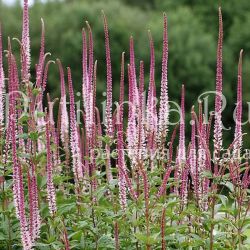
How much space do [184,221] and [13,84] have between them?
299 cm

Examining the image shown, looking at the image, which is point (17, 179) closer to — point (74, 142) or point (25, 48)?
point (74, 142)

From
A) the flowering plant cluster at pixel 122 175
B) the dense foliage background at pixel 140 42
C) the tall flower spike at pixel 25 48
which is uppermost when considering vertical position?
the dense foliage background at pixel 140 42

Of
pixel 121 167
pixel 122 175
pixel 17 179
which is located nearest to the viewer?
pixel 17 179

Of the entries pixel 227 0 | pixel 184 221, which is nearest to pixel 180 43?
pixel 227 0

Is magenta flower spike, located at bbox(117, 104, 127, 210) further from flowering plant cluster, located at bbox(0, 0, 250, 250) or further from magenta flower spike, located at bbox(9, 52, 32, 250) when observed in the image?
magenta flower spike, located at bbox(9, 52, 32, 250)

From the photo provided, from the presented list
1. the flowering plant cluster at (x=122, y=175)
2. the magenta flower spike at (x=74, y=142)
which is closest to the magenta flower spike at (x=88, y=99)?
the flowering plant cluster at (x=122, y=175)

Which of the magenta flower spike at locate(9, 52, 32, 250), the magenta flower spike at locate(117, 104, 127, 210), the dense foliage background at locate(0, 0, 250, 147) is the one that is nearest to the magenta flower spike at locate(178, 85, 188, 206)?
the magenta flower spike at locate(117, 104, 127, 210)

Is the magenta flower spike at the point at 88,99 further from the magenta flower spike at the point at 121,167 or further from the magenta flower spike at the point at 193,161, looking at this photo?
the magenta flower spike at the point at 193,161

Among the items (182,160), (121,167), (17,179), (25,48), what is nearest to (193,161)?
(182,160)

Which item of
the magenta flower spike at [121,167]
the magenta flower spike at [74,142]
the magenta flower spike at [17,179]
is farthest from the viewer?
the magenta flower spike at [74,142]

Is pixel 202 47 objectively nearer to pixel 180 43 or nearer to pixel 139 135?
pixel 180 43

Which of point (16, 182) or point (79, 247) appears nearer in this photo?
point (16, 182)

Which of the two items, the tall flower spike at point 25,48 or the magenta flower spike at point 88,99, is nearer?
the tall flower spike at point 25,48

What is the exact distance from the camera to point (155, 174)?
25.6 ft
